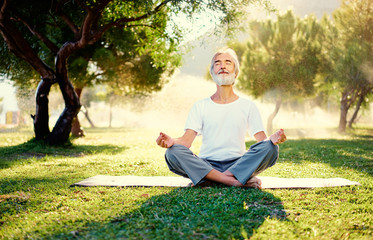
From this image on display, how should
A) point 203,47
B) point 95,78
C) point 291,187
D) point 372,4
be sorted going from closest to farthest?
point 291,187, point 203,47, point 95,78, point 372,4

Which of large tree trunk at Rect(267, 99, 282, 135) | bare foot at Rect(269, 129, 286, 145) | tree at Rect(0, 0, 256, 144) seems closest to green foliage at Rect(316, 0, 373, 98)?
large tree trunk at Rect(267, 99, 282, 135)

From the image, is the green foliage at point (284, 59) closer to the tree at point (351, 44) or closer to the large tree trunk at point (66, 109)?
the tree at point (351, 44)

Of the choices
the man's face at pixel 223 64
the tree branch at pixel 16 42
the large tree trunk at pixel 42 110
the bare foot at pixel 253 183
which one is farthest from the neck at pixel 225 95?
the large tree trunk at pixel 42 110

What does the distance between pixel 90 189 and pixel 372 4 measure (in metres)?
22.1

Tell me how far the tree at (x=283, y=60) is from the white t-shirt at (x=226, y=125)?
21790mm

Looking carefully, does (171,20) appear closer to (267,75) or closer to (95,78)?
(95,78)

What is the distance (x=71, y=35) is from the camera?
16109 millimetres

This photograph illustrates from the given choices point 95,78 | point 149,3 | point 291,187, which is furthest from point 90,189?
point 95,78

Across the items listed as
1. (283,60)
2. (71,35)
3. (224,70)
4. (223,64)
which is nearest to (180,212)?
(224,70)

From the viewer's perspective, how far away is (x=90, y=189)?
4.85 meters

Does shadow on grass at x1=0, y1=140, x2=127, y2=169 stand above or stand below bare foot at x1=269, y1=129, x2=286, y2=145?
below

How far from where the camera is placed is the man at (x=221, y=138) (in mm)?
4559

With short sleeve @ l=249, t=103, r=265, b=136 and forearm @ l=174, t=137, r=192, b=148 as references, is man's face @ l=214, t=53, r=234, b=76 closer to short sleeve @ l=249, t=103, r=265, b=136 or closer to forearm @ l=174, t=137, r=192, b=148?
short sleeve @ l=249, t=103, r=265, b=136

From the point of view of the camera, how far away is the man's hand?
172 inches
